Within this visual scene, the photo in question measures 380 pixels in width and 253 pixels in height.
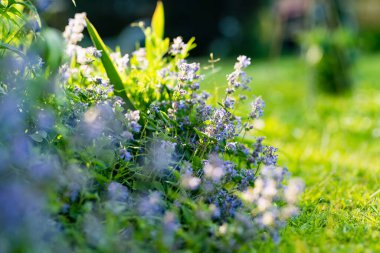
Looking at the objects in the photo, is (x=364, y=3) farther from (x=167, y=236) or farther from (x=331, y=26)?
(x=167, y=236)

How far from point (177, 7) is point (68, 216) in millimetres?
10874

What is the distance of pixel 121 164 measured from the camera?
2.23 m

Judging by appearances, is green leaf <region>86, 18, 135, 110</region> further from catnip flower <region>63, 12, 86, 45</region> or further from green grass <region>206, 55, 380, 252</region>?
green grass <region>206, 55, 380, 252</region>

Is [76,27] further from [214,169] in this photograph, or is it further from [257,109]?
[214,169]

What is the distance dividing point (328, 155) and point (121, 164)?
6.84 feet

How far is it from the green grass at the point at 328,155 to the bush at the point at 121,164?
191 mm

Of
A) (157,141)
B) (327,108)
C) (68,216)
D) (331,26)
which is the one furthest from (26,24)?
(331,26)

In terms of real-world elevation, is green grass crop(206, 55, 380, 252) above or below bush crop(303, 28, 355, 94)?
below

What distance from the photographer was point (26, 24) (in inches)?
96.1

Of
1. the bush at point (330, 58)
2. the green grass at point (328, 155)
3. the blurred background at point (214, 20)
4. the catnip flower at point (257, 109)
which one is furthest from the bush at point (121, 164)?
the blurred background at point (214, 20)

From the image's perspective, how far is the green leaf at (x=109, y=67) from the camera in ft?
8.46

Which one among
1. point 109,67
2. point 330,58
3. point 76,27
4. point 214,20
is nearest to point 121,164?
point 109,67

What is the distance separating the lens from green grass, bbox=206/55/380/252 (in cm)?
217

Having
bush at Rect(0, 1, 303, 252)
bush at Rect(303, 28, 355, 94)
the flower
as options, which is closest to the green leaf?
bush at Rect(0, 1, 303, 252)
